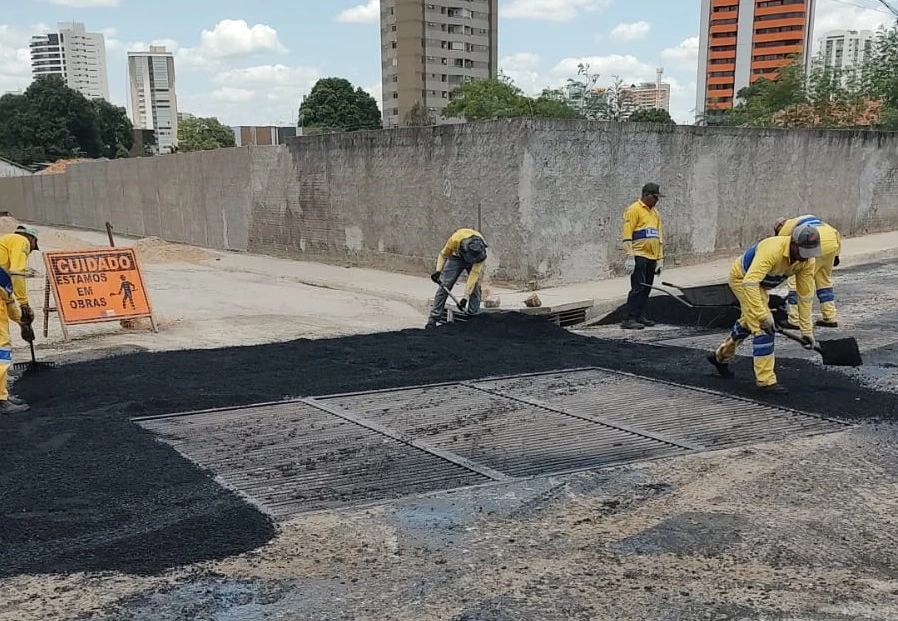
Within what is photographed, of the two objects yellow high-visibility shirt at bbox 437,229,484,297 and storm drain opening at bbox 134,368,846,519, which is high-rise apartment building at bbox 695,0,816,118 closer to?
yellow high-visibility shirt at bbox 437,229,484,297

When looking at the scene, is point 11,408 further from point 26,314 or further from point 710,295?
point 710,295

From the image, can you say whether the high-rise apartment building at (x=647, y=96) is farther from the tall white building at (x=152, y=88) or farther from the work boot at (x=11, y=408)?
the tall white building at (x=152, y=88)

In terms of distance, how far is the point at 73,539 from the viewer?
3.67m

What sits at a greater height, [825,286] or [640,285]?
[825,286]

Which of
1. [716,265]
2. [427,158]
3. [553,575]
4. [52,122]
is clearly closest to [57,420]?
[553,575]

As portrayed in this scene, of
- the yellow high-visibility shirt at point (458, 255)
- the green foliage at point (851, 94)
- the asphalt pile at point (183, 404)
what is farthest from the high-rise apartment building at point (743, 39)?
the asphalt pile at point (183, 404)

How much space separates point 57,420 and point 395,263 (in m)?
8.98

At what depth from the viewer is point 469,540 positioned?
371 cm

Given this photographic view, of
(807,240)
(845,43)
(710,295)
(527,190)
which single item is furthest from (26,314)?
(845,43)

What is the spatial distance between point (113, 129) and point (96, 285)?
55436 mm

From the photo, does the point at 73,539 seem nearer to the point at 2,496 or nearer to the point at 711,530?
the point at 2,496

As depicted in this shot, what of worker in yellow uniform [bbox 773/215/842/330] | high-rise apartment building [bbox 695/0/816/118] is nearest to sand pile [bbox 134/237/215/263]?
worker in yellow uniform [bbox 773/215/842/330]

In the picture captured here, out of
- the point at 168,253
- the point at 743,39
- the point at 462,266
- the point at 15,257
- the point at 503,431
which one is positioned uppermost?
the point at 743,39

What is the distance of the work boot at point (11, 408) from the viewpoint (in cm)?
572
